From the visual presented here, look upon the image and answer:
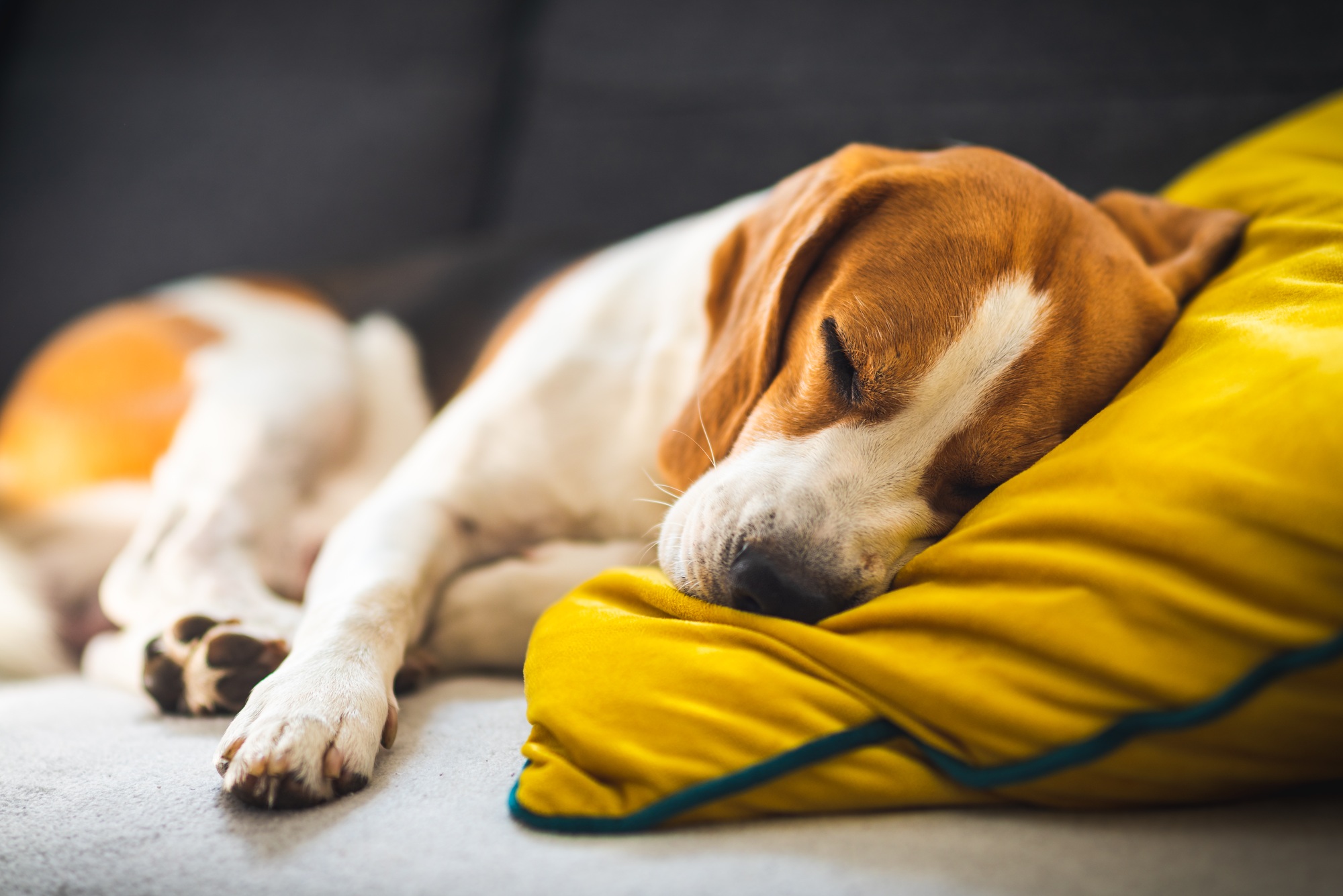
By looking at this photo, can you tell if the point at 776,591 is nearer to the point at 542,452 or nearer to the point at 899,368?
the point at 899,368

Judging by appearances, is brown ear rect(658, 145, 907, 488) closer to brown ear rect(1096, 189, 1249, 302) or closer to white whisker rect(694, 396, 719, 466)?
white whisker rect(694, 396, 719, 466)

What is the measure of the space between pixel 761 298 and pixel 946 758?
0.82 metres

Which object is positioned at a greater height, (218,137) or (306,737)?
(218,137)

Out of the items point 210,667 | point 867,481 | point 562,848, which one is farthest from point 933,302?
point 210,667

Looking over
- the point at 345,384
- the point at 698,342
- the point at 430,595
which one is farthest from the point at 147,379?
the point at 698,342

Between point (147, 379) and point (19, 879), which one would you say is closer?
point (19, 879)

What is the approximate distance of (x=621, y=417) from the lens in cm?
177

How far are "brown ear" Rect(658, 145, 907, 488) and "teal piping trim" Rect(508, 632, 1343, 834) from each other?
0.61 metres

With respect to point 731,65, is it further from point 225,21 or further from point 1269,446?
point 1269,446

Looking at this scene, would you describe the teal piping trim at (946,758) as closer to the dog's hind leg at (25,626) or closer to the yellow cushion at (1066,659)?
the yellow cushion at (1066,659)

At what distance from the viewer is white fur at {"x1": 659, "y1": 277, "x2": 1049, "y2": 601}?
1.19 meters

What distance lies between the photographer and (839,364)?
1.34m

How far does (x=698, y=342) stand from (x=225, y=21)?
230 centimetres

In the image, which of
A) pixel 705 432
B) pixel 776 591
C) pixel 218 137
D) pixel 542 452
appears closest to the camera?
pixel 776 591
